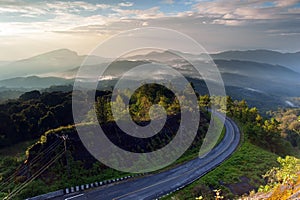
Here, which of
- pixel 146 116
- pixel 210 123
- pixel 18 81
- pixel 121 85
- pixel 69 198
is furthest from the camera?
pixel 18 81

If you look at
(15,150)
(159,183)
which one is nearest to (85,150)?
(159,183)

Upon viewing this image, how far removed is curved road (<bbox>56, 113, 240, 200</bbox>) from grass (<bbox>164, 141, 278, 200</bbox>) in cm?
81

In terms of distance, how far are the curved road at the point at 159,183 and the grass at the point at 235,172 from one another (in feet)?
2.66

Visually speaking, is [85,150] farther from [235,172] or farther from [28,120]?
[235,172]

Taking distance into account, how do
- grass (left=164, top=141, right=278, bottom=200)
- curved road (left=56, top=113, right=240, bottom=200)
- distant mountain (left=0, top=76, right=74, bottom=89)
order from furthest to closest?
distant mountain (left=0, top=76, right=74, bottom=89)
grass (left=164, top=141, right=278, bottom=200)
curved road (left=56, top=113, right=240, bottom=200)

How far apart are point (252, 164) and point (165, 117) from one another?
1052cm

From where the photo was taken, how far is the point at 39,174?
20.0m

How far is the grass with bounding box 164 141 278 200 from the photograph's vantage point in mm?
20875

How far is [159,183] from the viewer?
2194 centimetres

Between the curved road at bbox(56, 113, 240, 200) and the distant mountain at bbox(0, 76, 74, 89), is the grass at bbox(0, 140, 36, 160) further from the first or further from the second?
the distant mountain at bbox(0, 76, 74, 89)

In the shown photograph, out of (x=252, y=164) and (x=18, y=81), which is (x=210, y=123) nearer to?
(x=252, y=164)

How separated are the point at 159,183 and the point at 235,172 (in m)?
7.99

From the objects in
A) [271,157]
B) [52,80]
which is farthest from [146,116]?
[52,80]

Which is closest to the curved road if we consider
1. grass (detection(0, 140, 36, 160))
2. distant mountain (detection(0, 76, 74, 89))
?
grass (detection(0, 140, 36, 160))
